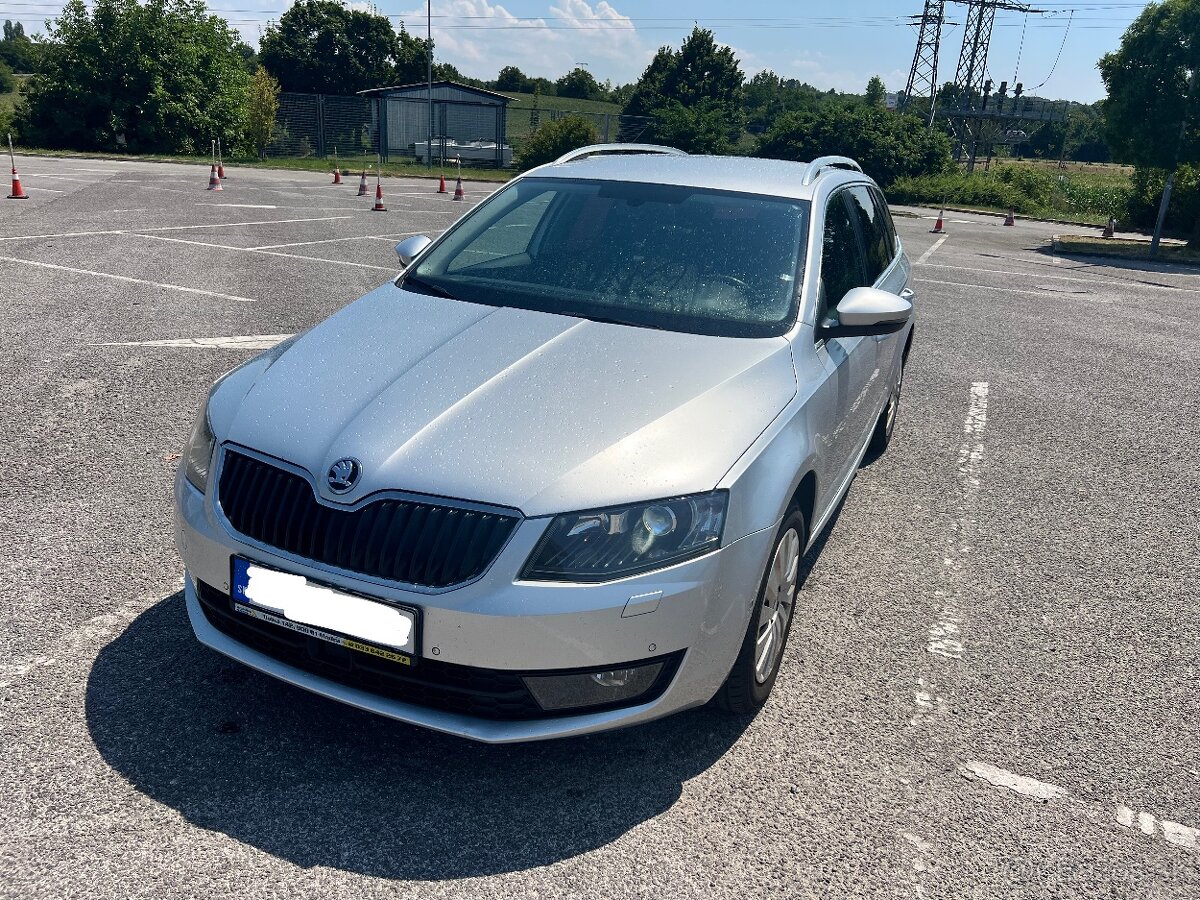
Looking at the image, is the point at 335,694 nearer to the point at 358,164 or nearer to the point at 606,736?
the point at 606,736

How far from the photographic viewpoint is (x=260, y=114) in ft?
135

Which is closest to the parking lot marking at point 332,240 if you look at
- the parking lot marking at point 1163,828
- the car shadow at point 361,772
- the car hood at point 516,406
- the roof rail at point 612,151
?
the roof rail at point 612,151

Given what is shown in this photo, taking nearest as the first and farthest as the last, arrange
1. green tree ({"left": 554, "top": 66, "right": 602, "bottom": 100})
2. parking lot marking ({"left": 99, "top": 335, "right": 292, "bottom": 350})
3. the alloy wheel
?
1. the alloy wheel
2. parking lot marking ({"left": 99, "top": 335, "right": 292, "bottom": 350})
3. green tree ({"left": 554, "top": 66, "right": 602, "bottom": 100})

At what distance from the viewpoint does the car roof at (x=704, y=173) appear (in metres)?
4.18

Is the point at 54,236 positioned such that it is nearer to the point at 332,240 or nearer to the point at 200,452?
the point at 332,240

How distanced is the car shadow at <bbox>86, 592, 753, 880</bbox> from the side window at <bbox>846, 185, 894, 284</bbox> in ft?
8.69

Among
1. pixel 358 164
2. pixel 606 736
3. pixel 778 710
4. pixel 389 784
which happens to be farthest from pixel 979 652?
pixel 358 164

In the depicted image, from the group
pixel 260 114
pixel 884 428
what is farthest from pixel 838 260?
pixel 260 114

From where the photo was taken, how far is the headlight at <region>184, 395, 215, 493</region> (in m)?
2.94

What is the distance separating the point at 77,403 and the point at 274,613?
3853 mm

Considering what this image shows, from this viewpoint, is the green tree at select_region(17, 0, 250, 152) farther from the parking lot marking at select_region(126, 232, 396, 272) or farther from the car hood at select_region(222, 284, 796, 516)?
the car hood at select_region(222, 284, 796, 516)

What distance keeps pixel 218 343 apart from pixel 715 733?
18.4 ft

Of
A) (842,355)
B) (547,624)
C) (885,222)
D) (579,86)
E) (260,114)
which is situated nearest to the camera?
(547,624)

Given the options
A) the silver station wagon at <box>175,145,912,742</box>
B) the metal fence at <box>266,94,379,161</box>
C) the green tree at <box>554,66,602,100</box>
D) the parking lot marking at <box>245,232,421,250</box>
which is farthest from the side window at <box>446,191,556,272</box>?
the green tree at <box>554,66,602,100</box>
